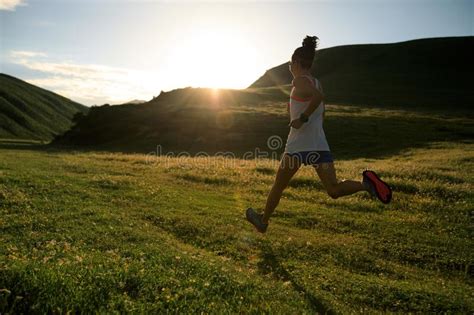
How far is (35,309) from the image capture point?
5.41 metres

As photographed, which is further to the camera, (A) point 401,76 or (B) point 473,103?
(A) point 401,76

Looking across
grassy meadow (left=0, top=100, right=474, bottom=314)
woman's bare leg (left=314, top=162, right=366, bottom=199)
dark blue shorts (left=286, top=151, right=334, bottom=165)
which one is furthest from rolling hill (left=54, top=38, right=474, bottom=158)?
dark blue shorts (left=286, top=151, right=334, bottom=165)

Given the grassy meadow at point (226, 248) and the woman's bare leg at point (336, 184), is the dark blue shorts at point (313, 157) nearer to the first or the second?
the woman's bare leg at point (336, 184)

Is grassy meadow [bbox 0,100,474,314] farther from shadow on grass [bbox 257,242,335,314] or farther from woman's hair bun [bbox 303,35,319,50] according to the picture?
woman's hair bun [bbox 303,35,319,50]

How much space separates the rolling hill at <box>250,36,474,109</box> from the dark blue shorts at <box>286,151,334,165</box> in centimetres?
10447

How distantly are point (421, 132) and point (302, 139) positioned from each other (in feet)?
185

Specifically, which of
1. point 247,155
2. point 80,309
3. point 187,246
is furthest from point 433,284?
point 247,155

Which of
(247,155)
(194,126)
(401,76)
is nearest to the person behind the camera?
(247,155)

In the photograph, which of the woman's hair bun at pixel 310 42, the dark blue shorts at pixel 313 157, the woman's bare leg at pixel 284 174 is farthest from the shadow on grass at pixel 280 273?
the woman's hair bun at pixel 310 42

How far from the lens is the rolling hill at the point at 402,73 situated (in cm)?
11822

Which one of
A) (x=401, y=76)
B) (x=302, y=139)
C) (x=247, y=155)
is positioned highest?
(x=401, y=76)

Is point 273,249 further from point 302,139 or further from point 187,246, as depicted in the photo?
point 302,139

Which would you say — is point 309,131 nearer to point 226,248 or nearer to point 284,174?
point 284,174

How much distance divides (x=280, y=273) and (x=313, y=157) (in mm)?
2663
